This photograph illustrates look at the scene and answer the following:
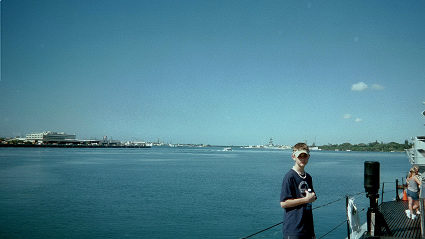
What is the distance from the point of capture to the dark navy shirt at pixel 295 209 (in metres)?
4.25

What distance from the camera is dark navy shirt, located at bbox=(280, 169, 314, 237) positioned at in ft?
13.9

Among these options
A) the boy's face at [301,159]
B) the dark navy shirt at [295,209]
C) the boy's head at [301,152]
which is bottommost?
the dark navy shirt at [295,209]

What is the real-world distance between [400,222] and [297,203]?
7.84 meters

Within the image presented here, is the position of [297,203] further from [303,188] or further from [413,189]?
[413,189]

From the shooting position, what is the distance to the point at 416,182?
1020cm

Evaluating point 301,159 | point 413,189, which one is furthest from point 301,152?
point 413,189

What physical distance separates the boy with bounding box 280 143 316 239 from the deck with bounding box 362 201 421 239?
5.08 meters

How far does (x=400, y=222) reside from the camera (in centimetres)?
1020

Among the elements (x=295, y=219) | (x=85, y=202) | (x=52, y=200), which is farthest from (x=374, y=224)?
(x=52, y=200)

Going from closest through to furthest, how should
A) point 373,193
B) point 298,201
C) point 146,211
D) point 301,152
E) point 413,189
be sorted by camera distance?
point 298,201, point 301,152, point 373,193, point 413,189, point 146,211

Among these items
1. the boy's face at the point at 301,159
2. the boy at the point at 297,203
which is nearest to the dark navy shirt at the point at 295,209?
the boy at the point at 297,203

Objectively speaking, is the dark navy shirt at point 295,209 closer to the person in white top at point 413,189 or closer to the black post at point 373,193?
the black post at point 373,193

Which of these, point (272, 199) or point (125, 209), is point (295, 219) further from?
point (272, 199)

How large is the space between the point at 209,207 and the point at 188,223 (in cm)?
502
